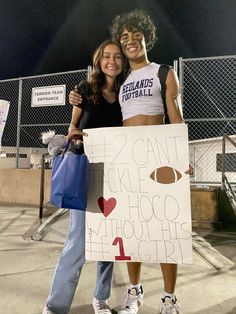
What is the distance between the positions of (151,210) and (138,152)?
392 mm

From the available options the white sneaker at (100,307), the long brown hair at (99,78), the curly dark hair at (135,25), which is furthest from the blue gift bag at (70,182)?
the curly dark hair at (135,25)

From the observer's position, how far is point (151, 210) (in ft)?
6.81

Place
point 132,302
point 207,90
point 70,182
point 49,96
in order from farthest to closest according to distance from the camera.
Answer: point 49,96
point 207,90
point 132,302
point 70,182

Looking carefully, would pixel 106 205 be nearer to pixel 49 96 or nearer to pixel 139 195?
pixel 139 195

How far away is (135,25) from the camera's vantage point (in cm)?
227

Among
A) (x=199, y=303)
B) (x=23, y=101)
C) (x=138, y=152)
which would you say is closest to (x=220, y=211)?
(x=199, y=303)

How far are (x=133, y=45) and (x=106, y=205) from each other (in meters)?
1.14

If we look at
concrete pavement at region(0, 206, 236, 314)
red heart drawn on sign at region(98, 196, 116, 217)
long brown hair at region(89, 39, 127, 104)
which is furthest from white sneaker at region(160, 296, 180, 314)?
long brown hair at region(89, 39, 127, 104)

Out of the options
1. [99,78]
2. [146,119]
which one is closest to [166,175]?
[146,119]

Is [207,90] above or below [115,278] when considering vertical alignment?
above

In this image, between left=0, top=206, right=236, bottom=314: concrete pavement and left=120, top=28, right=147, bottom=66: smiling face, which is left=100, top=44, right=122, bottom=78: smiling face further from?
left=0, top=206, right=236, bottom=314: concrete pavement

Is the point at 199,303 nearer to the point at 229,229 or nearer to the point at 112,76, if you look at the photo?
the point at 112,76

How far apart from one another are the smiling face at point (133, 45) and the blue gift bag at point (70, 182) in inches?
32.3

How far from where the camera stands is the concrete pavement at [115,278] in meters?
2.47
